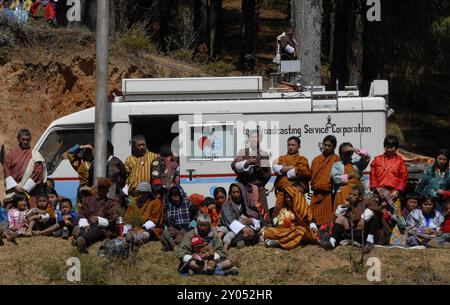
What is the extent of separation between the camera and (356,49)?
90.0 ft

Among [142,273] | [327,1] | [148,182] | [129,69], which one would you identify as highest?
[327,1]

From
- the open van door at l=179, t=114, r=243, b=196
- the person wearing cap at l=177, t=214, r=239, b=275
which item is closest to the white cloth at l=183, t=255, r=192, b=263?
the person wearing cap at l=177, t=214, r=239, b=275

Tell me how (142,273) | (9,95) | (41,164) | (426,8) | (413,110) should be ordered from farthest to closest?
(413,110) → (426,8) → (9,95) → (41,164) → (142,273)

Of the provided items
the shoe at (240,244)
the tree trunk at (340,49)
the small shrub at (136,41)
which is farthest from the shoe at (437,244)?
the tree trunk at (340,49)

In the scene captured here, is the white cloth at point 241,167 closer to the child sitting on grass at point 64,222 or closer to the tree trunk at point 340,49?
the child sitting on grass at point 64,222

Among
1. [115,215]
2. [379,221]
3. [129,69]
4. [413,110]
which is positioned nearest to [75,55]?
[129,69]

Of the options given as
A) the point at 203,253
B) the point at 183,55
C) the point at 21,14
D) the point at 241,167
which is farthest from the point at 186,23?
the point at 203,253

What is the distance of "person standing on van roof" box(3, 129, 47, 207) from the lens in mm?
16359

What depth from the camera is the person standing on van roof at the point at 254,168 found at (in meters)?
15.6

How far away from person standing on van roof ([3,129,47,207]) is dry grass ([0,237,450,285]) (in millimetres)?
1674

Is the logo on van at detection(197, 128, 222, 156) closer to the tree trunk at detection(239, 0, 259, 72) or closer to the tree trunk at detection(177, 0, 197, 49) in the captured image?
the tree trunk at detection(177, 0, 197, 49)

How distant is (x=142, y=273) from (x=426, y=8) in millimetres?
16172

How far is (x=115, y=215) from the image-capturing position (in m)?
14.9

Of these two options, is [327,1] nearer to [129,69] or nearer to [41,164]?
[129,69]
